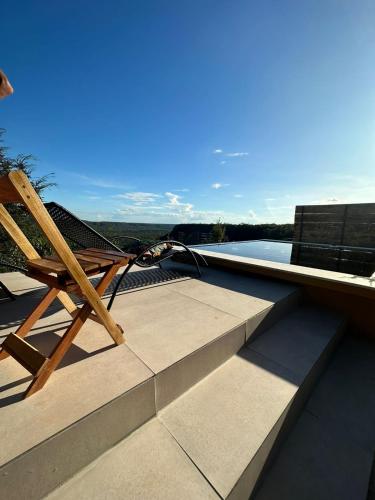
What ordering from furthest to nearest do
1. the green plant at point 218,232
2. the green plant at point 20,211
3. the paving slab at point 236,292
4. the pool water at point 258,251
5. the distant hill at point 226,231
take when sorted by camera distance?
the green plant at point 218,232 → the distant hill at point 226,231 → the green plant at point 20,211 → the pool water at point 258,251 → the paving slab at point 236,292

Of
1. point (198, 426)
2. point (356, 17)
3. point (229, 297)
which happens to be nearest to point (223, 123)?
point (356, 17)

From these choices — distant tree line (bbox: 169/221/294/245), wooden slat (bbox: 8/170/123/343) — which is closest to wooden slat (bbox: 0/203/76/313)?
wooden slat (bbox: 8/170/123/343)

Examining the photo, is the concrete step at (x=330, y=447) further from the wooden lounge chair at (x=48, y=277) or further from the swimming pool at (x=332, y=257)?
the swimming pool at (x=332, y=257)

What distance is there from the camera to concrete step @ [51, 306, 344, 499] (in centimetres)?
93

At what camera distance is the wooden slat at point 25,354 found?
1.06 metres

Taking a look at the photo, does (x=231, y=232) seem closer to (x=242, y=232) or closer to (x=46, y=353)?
(x=242, y=232)

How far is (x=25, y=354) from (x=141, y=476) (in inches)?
33.5

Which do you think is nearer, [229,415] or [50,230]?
[50,230]

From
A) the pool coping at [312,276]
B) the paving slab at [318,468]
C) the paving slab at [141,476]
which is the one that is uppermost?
the pool coping at [312,276]

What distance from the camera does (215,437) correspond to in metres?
1.15

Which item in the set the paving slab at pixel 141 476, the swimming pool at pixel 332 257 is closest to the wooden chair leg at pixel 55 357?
the paving slab at pixel 141 476

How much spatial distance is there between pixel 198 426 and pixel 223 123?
8.06 m

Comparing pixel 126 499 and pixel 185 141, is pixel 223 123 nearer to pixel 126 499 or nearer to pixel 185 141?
pixel 185 141

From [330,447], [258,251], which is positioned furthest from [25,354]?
[258,251]
